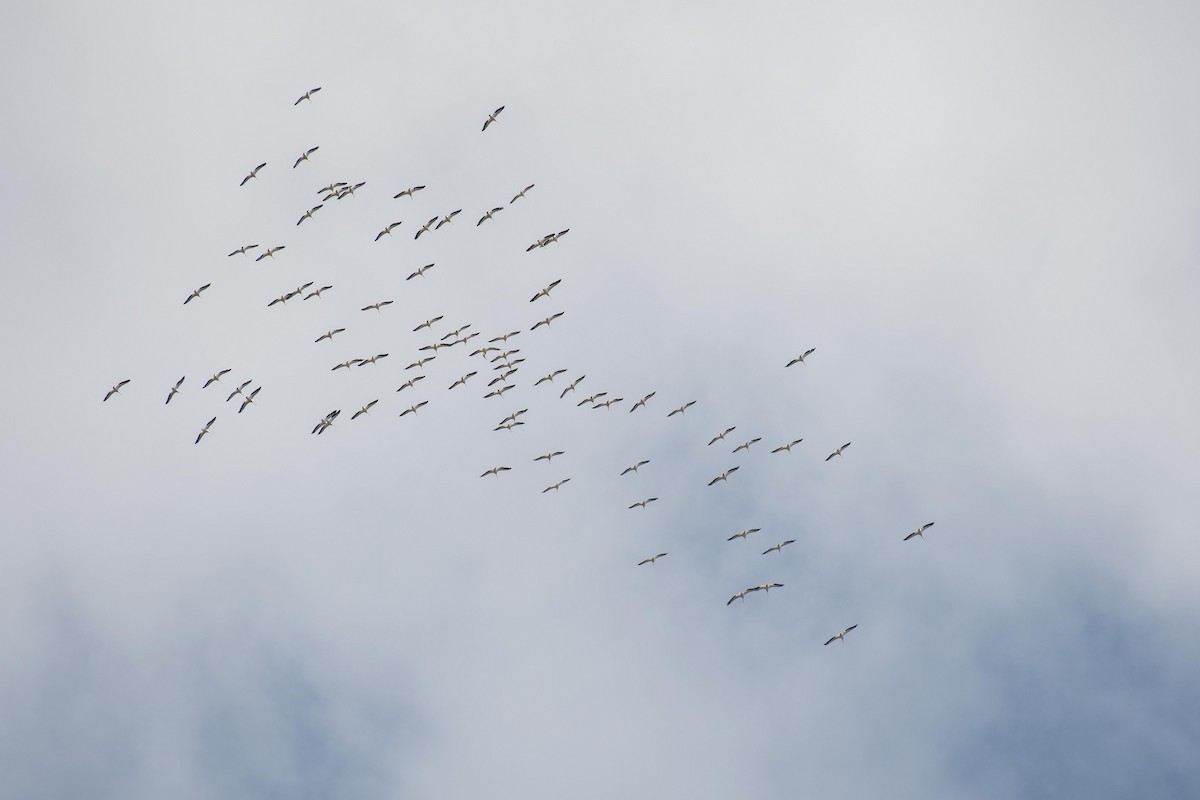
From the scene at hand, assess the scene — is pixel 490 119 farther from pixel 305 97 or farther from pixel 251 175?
pixel 251 175

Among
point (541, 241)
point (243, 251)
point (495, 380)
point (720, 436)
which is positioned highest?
point (243, 251)

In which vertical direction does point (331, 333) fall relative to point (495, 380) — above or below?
above

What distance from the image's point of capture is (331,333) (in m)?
198

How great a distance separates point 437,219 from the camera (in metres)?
187

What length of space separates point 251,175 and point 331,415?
32.7 meters

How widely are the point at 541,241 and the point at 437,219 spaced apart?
1387 centimetres

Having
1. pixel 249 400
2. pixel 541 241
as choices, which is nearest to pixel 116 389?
pixel 249 400

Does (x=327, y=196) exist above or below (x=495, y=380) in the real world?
above

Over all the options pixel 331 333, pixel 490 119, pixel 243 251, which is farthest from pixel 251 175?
pixel 490 119

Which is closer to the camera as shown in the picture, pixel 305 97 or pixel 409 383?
pixel 305 97

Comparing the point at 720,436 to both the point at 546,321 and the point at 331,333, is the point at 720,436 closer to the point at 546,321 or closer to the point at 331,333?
the point at 546,321

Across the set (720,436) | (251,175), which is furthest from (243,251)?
(720,436)

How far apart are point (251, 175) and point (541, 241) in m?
40.2

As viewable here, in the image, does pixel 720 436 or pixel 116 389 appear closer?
pixel 116 389
